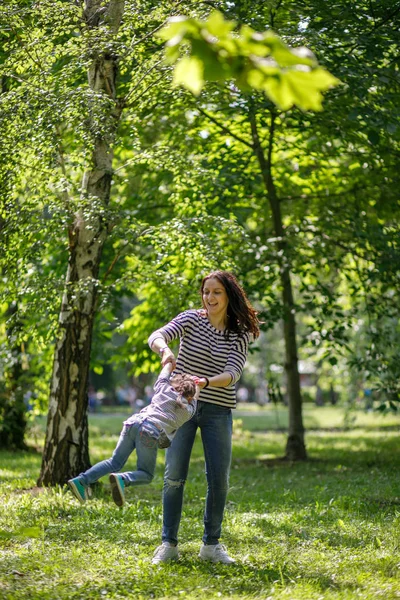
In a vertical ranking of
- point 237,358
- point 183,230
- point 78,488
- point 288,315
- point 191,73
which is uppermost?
point 183,230

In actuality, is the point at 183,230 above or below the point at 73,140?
below

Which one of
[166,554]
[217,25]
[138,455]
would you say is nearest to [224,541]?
[166,554]

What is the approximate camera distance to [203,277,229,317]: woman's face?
18.9 feet

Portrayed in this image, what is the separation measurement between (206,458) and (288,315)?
339 inches

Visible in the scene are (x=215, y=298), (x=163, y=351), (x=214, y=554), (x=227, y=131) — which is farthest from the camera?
(x=227, y=131)

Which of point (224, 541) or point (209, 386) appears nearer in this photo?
point (209, 386)

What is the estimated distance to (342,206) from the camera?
45.6ft

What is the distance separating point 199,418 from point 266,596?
119 cm

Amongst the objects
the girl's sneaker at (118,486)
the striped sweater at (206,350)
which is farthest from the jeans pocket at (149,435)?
the striped sweater at (206,350)

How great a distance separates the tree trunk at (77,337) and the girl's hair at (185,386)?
392 centimetres

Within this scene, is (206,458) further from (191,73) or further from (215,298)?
(191,73)

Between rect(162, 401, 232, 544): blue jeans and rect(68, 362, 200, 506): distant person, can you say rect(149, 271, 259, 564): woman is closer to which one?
rect(162, 401, 232, 544): blue jeans

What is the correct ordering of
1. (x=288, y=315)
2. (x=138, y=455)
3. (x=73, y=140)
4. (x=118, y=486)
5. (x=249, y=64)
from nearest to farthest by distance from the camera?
(x=249, y=64) → (x=118, y=486) → (x=138, y=455) → (x=73, y=140) → (x=288, y=315)

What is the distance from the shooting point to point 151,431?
5.23 meters
